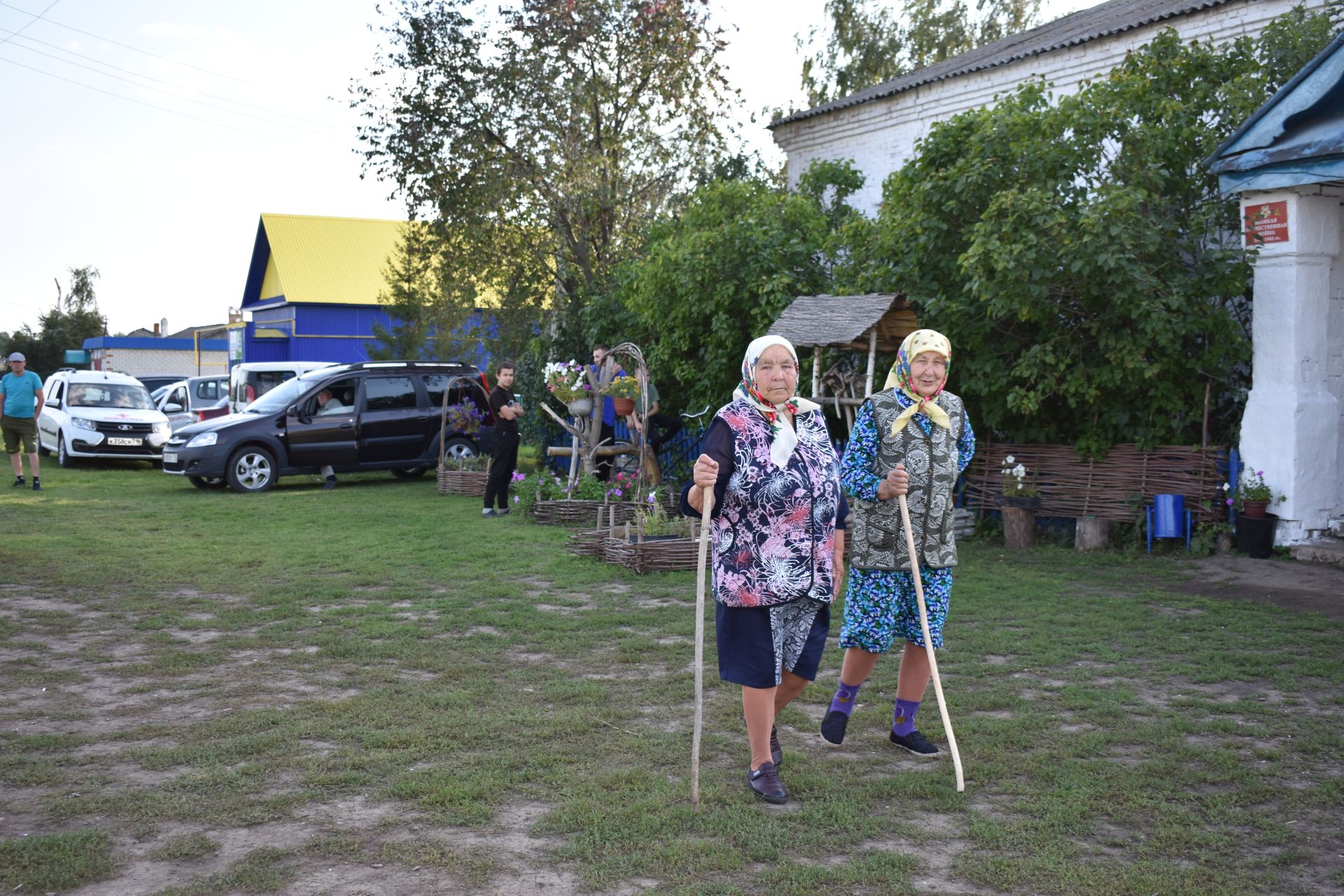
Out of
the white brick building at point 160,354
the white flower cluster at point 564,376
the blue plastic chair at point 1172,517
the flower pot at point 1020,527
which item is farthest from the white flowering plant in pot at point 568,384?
the white brick building at point 160,354

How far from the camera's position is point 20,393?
1673cm

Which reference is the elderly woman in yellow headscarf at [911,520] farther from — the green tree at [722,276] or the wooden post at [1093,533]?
the green tree at [722,276]

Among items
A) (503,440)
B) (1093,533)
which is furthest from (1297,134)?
(503,440)

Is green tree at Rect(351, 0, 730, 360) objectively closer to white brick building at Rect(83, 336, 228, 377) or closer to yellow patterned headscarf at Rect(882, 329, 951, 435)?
yellow patterned headscarf at Rect(882, 329, 951, 435)

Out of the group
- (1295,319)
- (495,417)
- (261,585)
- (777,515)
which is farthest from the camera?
(495,417)

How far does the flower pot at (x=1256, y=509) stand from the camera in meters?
10.0

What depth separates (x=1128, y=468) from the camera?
11.0 metres

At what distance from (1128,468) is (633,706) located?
687cm

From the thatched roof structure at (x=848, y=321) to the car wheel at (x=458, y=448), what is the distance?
7.74m

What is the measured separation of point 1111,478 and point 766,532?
751cm

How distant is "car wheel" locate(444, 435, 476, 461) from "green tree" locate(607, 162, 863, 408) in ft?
11.9

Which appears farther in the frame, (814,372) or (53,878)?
(814,372)

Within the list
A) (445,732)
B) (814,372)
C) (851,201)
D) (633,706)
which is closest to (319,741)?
(445,732)

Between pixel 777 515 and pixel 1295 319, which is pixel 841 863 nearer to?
pixel 777 515
